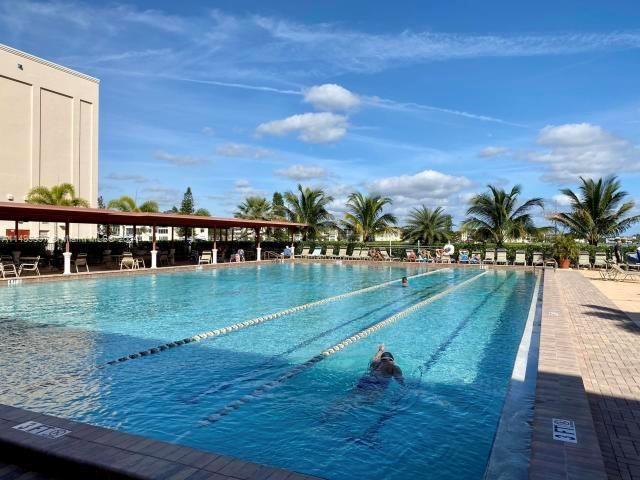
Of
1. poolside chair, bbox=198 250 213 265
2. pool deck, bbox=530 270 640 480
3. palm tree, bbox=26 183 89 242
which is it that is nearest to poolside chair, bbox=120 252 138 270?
poolside chair, bbox=198 250 213 265

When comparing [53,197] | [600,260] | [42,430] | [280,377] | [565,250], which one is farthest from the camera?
[53,197]

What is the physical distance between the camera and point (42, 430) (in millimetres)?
3340

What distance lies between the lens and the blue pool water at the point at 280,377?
4.26m

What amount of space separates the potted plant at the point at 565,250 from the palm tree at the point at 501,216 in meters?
3.48

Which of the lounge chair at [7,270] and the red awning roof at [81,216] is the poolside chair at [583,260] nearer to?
the red awning roof at [81,216]

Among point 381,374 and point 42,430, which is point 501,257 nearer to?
point 381,374

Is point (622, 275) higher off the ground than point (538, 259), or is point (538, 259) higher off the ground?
point (538, 259)

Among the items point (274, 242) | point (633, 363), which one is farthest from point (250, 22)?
point (274, 242)

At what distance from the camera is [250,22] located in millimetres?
15000

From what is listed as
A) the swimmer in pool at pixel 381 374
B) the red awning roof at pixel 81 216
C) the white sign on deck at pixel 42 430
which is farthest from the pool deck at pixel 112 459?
the red awning roof at pixel 81 216

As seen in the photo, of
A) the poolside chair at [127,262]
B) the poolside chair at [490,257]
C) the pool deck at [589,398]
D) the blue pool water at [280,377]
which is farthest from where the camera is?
the poolside chair at [490,257]

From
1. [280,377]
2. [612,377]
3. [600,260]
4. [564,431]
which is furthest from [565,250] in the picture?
[564,431]

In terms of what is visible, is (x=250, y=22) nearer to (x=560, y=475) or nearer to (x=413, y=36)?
(x=413, y=36)

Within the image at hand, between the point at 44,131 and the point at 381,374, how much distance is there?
112 ft
